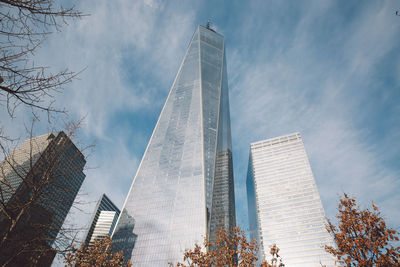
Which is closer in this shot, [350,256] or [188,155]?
[350,256]

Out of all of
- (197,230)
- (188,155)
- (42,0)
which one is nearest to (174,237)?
(197,230)

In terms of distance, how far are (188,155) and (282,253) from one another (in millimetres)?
68200

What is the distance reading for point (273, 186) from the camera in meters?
131

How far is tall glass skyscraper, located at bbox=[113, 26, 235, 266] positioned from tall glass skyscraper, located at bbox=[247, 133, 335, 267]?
106ft

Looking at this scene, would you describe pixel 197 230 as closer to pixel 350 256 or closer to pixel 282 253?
pixel 282 253

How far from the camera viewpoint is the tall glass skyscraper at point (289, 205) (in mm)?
103625

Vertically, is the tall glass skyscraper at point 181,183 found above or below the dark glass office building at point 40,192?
above

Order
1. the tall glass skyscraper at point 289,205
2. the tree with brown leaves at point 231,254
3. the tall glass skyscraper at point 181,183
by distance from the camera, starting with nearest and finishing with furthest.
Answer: the tree with brown leaves at point 231,254, the tall glass skyscraper at point 181,183, the tall glass skyscraper at point 289,205

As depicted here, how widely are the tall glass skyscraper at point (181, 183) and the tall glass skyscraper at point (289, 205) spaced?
32.2 meters

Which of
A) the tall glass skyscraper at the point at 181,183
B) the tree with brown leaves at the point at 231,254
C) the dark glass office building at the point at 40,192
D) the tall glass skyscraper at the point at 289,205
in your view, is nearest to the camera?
the dark glass office building at the point at 40,192

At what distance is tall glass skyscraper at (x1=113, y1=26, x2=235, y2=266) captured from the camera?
76.8m

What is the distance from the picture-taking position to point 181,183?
293 ft

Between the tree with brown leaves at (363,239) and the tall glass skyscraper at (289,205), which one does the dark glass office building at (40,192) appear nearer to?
the tree with brown leaves at (363,239)

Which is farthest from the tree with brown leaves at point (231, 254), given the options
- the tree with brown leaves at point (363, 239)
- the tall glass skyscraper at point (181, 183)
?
the tall glass skyscraper at point (181, 183)
